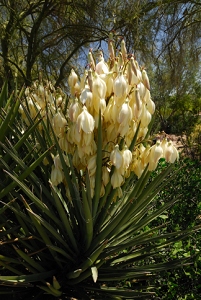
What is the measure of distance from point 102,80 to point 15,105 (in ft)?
1.80

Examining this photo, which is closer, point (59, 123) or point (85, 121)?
point (85, 121)

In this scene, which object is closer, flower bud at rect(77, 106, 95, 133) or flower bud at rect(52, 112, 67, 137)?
flower bud at rect(77, 106, 95, 133)

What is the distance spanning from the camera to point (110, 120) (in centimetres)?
122

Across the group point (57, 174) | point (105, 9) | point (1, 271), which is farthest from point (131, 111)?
point (105, 9)

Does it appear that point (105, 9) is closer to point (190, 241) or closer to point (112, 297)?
point (190, 241)

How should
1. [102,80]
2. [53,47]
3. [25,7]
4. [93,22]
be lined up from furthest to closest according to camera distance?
[53,47], [25,7], [93,22], [102,80]

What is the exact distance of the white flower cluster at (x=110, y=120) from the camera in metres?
1.16

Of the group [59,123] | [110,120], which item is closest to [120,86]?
[110,120]

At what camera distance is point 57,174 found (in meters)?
1.26

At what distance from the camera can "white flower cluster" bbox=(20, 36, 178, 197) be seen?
116cm

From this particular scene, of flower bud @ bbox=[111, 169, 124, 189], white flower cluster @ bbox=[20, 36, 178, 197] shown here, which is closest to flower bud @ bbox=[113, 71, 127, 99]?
white flower cluster @ bbox=[20, 36, 178, 197]

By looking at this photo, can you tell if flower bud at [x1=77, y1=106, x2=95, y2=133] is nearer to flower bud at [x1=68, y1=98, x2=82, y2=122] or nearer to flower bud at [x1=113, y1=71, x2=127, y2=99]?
flower bud at [x1=68, y1=98, x2=82, y2=122]

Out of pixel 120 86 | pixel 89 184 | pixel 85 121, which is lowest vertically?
pixel 89 184

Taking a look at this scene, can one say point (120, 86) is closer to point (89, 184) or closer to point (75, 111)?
point (75, 111)
